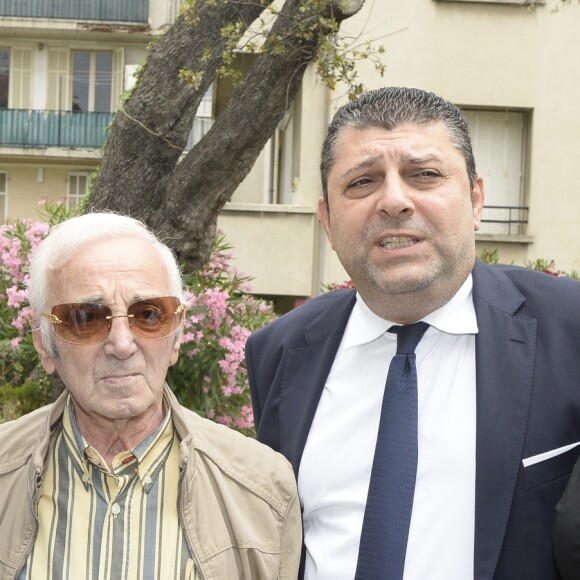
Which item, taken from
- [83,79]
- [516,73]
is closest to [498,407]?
[516,73]

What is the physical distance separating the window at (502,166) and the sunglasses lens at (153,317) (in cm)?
1257

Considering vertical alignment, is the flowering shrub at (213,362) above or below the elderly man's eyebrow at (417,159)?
below

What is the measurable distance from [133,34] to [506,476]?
76.6ft

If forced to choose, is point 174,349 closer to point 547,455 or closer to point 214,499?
point 214,499

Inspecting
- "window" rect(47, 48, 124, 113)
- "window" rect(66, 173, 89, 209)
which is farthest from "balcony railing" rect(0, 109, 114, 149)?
"window" rect(66, 173, 89, 209)

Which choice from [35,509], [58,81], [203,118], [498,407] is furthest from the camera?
[58,81]

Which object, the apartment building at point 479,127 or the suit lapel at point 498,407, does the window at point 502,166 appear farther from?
the suit lapel at point 498,407

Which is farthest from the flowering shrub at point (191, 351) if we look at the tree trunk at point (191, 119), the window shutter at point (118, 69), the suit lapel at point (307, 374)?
the window shutter at point (118, 69)

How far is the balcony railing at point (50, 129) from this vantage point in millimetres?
24875

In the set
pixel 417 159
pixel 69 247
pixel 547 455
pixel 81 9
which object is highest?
pixel 81 9

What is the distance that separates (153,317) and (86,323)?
19 centimetres

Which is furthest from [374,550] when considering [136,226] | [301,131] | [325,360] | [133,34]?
[133,34]

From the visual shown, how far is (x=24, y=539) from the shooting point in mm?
2451

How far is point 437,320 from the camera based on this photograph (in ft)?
8.97
